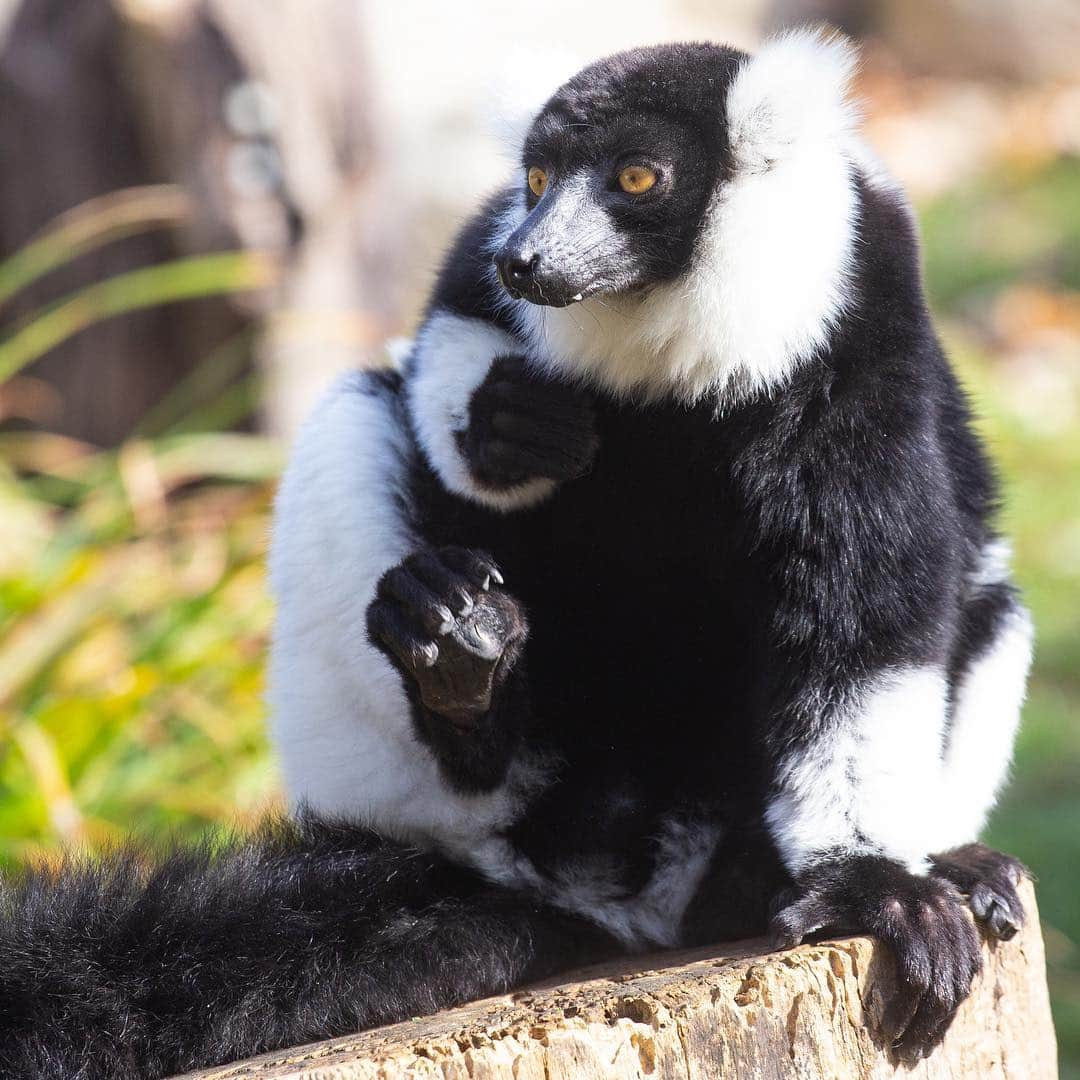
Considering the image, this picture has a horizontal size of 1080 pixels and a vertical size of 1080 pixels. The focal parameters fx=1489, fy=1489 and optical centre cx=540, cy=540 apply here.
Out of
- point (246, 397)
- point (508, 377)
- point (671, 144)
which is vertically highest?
point (671, 144)

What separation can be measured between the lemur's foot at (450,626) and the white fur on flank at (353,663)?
24cm

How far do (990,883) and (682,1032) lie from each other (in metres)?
0.90

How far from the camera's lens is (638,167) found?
3.06m

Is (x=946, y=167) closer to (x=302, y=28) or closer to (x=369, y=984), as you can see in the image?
(x=302, y=28)

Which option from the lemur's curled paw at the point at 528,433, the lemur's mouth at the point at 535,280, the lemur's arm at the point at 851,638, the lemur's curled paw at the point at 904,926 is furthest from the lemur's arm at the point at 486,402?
the lemur's curled paw at the point at 904,926

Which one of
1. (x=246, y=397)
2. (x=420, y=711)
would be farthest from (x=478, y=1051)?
(x=246, y=397)

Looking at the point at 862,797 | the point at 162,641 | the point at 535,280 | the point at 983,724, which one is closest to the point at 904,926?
the point at 862,797

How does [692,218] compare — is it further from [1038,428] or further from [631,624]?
[1038,428]

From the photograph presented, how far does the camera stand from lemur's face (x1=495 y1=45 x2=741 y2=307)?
305 centimetres

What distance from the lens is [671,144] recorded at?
3066 mm

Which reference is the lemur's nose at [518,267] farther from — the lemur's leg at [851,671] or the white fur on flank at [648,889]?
the white fur on flank at [648,889]

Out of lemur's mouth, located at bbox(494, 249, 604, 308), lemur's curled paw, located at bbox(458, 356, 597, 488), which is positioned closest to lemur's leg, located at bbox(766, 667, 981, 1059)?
lemur's curled paw, located at bbox(458, 356, 597, 488)

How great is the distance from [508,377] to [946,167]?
11.5m

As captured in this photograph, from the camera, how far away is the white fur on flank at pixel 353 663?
11.0 ft
